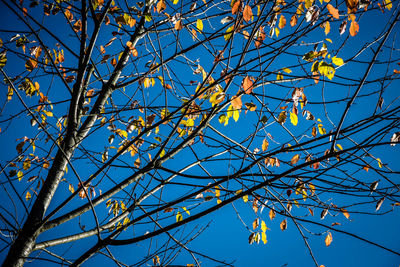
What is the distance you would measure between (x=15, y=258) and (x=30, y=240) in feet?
0.51

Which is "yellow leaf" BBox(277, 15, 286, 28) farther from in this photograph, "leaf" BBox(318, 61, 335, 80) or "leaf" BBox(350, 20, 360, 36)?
"leaf" BBox(318, 61, 335, 80)

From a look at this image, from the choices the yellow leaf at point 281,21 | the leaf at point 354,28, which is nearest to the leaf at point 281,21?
the yellow leaf at point 281,21

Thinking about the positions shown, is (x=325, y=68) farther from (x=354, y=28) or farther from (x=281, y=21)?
(x=281, y=21)

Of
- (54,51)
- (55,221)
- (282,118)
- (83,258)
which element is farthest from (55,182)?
(282,118)

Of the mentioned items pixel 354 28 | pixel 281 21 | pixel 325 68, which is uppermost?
pixel 281 21

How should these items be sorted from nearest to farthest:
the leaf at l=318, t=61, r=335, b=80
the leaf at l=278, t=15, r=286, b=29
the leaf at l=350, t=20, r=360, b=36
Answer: the leaf at l=318, t=61, r=335, b=80 → the leaf at l=350, t=20, r=360, b=36 → the leaf at l=278, t=15, r=286, b=29

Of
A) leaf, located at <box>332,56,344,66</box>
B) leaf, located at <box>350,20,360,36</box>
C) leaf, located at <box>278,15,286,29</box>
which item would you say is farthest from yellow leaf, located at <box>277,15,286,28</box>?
leaf, located at <box>332,56,344,66</box>

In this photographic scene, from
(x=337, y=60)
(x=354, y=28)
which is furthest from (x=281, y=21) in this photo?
(x=337, y=60)

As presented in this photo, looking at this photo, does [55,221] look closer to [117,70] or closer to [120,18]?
[117,70]

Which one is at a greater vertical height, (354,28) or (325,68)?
(354,28)

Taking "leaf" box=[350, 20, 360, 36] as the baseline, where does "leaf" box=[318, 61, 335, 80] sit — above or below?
below

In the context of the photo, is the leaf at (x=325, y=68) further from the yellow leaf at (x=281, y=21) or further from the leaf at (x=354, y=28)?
the yellow leaf at (x=281, y=21)

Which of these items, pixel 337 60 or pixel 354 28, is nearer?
pixel 337 60

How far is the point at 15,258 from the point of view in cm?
206
